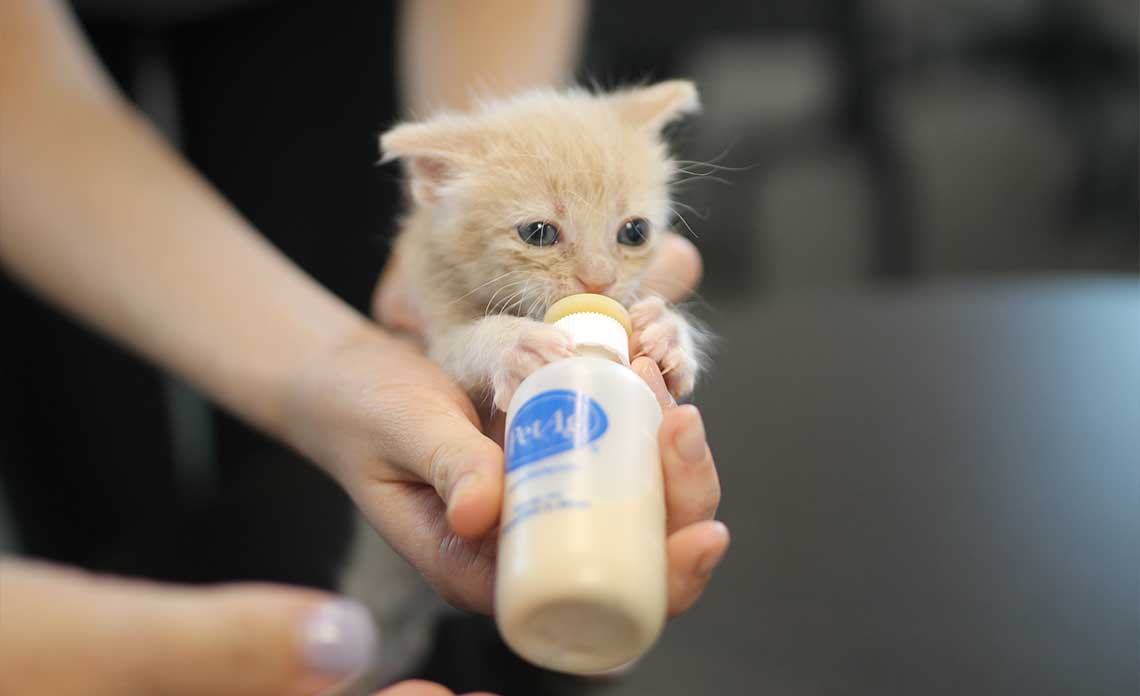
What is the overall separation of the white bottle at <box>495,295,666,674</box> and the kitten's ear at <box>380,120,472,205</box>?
0.37 meters

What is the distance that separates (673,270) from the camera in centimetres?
103

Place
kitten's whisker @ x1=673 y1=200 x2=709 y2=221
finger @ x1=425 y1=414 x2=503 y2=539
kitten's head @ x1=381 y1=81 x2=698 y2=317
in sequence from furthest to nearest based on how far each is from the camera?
kitten's whisker @ x1=673 y1=200 x2=709 y2=221
kitten's head @ x1=381 y1=81 x2=698 y2=317
finger @ x1=425 y1=414 x2=503 y2=539

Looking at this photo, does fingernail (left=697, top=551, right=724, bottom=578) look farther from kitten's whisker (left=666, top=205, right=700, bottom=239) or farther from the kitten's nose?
kitten's whisker (left=666, top=205, right=700, bottom=239)

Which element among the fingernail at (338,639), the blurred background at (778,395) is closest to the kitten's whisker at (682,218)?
the blurred background at (778,395)

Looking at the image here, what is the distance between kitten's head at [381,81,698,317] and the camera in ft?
2.98

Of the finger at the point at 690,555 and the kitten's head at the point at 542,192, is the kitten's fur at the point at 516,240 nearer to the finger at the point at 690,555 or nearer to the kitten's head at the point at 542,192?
the kitten's head at the point at 542,192

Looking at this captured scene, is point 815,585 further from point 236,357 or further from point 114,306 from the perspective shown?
point 114,306

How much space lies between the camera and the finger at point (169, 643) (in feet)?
1.90

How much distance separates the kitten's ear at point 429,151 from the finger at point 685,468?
0.43 metres

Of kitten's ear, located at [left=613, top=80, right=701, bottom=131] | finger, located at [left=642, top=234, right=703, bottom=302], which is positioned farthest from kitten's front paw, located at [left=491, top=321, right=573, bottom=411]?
kitten's ear, located at [left=613, top=80, right=701, bottom=131]

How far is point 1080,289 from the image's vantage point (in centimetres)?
151

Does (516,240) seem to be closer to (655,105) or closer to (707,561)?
(655,105)

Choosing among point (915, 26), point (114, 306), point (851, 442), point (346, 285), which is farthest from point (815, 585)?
point (915, 26)

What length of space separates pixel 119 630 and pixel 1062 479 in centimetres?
97
